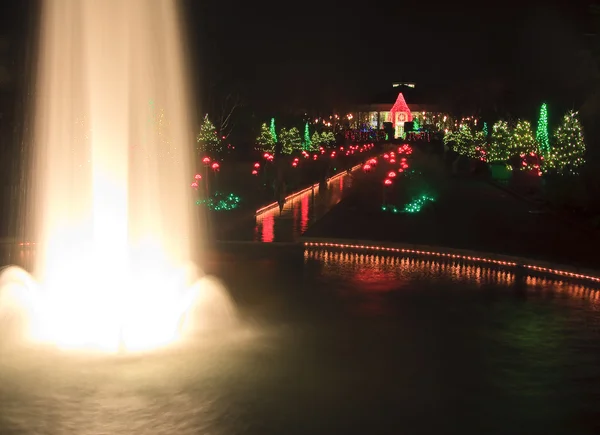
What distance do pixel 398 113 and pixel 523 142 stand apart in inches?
2931

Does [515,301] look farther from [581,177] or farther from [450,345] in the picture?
[581,177]

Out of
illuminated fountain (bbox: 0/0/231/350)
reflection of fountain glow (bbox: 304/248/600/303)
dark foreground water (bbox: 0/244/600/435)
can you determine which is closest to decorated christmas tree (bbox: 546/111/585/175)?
reflection of fountain glow (bbox: 304/248/600/303)

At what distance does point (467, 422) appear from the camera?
7.18m

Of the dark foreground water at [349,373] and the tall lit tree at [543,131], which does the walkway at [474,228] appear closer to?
the dark foreground water at [349,373]

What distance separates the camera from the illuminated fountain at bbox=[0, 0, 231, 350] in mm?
10578

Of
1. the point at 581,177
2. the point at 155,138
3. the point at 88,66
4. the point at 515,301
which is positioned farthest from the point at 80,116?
the point at 581,177

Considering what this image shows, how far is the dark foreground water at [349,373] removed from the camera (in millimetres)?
7164

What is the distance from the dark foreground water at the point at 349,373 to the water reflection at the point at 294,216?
6288 millimetres

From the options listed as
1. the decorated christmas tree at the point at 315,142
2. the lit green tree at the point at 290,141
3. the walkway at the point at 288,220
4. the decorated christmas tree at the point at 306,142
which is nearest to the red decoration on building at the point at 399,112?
the decorated christmas tree at the point at 315,142

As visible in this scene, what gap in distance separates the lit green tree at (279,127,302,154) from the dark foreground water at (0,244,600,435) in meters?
45.8

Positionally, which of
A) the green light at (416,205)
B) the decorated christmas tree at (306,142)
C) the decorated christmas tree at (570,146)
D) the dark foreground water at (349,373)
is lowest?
the dark foreground water at (349,373)

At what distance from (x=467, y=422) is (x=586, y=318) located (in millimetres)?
4612

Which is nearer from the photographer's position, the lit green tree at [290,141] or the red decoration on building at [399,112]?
the lit green tree at [290,141]

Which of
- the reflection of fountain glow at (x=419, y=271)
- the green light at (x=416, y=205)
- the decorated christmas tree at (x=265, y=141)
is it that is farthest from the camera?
the decorated christmas tree at (x=265, y=141)
